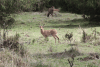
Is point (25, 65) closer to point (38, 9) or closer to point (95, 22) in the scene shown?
point (95, 22)

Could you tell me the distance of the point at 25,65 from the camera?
5.96m

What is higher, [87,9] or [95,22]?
[87,9]

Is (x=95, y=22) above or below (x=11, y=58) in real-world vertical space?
below

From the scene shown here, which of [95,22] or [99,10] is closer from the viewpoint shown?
[99,10]

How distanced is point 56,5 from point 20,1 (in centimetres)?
1882

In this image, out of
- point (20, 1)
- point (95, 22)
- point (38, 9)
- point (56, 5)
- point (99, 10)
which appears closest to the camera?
point (20, 1)

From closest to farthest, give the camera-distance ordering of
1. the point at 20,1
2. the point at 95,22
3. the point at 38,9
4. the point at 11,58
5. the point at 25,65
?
the point at 25,65, the point at 11,58, the point at 20,1, the point at 95,22, the point at 38,9

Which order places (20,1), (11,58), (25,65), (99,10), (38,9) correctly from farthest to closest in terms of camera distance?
(38,9), (99,10), (20,1), (11,58), (25,65)

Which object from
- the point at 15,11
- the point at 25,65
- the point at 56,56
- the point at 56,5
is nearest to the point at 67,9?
the point at 56,5

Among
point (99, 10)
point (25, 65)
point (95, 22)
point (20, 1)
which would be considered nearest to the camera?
point (25, 65)

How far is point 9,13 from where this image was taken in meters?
18.8

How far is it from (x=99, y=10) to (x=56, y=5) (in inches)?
A: 689

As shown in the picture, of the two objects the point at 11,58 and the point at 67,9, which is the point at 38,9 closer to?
the point at 67,9

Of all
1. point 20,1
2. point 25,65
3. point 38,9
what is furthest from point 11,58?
point 38,9
